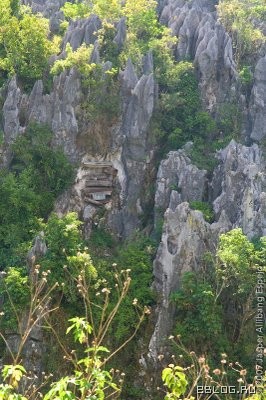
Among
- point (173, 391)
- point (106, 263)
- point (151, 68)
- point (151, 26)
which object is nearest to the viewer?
point (173, 391)

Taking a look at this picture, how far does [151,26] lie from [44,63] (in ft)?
19.3

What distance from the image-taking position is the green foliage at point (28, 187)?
1659 centimetres

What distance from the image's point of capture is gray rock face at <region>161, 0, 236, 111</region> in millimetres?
22031

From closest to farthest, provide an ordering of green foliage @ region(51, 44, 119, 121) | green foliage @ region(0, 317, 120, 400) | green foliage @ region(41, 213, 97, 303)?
green foliage @ region(0, 317, 120, 400), green foliage @ region(41, 213, 97, 303), green foliage @ region(51, 44, 119, 121)

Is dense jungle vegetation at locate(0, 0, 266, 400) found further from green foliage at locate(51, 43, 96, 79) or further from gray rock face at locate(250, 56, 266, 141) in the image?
gray rock face at locate(250, 56, 266, 141)

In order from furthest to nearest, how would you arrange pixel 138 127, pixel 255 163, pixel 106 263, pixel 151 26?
pixel 151 26
pixel 138 127
pixel 255 163
pixel 106 263

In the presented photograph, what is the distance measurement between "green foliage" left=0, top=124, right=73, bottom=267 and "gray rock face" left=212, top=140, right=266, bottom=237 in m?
4.85

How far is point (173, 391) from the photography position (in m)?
4.16

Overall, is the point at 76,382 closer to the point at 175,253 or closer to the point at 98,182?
the point at 175,253

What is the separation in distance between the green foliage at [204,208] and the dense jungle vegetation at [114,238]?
0.04m

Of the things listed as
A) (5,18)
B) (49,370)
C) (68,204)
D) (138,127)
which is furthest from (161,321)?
(5,18)

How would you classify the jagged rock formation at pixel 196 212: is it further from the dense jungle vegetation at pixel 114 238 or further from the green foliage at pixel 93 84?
the green foliage at pixel 93 84

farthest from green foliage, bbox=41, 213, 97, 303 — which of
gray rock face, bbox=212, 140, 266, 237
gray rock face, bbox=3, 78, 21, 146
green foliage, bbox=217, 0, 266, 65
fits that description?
green foliage, bbox=217, 0, 266, 65

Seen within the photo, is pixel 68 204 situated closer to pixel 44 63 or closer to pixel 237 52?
pixel 44 63
